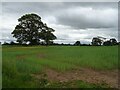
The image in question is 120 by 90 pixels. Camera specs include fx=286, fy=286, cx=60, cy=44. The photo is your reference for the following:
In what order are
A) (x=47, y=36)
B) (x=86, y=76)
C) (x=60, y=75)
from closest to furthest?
(x=60, y=75) < (x=86, y=76) < (x=47, y=36)

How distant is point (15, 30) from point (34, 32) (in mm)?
3728

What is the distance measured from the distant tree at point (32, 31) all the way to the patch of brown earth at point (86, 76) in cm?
4075

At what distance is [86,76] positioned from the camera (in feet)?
43.1

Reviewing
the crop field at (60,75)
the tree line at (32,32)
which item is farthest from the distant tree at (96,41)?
the crop field at (60,75)

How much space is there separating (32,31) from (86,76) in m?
44.6

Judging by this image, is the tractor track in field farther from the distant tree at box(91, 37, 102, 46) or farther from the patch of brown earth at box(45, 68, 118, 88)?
the distant tree at box(91, 37, 102, 46)

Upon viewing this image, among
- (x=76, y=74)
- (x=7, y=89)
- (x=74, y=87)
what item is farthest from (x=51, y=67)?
(x=7, y=89)

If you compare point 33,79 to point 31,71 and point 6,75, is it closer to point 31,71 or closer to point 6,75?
point 6,75

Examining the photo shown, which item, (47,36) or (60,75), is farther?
(47,36)

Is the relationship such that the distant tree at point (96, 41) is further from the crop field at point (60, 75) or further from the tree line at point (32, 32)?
the crop field at point (60, 75)

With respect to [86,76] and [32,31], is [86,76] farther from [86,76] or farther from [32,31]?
[32,31]

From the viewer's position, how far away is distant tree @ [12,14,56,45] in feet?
182

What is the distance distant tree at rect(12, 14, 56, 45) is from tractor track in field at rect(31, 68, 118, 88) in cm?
4070

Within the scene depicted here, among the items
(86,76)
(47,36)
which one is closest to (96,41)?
(47,36)
